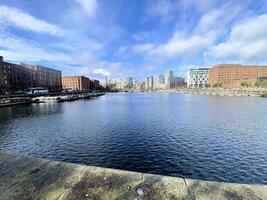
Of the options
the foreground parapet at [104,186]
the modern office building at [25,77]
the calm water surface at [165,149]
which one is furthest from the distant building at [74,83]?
the foreground parapet at [104,186]

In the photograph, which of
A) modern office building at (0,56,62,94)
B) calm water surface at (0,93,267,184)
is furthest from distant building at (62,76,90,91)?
calm water surface at (0,93,267,184)

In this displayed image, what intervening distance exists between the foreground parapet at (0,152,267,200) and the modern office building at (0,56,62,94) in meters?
108

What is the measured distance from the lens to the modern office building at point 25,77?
95450mm

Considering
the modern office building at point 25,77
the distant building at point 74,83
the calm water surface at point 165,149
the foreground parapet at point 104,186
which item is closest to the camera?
the foreground parapet at point 104,186

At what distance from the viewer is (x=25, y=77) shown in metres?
115

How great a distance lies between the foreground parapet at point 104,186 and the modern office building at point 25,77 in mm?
108275

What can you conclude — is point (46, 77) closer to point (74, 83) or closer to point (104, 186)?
point (74, 83)

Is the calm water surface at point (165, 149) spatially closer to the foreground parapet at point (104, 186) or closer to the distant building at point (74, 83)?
the foreground parapet at point (104, 186)

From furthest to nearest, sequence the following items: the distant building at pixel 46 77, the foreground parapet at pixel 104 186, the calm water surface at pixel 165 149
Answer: the distant building at pixel 46 77
the calm water surface at pixel 165 149
the foreground parapet at pixel 104 186

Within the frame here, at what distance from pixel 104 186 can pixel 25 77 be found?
444 ft

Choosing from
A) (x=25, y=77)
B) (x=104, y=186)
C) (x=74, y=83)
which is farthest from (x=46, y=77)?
(x=104, y=186)

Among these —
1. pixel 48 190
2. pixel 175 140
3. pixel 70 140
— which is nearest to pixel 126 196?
pixel 48 190

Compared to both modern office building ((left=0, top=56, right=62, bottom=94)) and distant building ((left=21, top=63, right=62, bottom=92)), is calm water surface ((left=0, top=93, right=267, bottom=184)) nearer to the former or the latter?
modern office building ((left=0, top=56, right=62, bottom=94))

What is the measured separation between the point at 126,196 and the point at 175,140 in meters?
14.1
